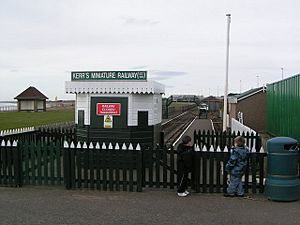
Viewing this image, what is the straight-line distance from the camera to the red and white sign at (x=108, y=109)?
13.0m

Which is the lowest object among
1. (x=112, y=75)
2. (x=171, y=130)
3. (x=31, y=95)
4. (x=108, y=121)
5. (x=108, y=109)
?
(x=171, y=130)

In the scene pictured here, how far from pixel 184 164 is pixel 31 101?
7130 cm

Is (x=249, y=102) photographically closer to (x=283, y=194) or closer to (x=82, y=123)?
(x=82, y=123)

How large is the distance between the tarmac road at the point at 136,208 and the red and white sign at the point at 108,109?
404cm

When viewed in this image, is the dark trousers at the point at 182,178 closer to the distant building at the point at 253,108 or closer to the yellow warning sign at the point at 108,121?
the yellow warning sign at the point at 108,121

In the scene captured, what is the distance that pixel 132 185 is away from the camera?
9.41 meters

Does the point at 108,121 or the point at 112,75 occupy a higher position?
the point at 112,75

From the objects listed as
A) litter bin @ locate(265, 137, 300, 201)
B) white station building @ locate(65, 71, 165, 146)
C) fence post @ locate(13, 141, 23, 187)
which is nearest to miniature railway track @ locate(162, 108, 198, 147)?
white station building @ locate(65, 71, 165, 146)

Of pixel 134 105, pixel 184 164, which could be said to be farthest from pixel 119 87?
pixel 184 164

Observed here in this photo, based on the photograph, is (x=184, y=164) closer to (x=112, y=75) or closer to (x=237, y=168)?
(x=237, y=168)

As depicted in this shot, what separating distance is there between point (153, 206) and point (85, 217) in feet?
4.56

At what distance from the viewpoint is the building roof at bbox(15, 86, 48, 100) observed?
76562mm

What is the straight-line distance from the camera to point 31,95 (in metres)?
77.8

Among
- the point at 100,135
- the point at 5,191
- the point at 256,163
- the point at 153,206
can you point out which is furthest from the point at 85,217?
the point at 100,135
